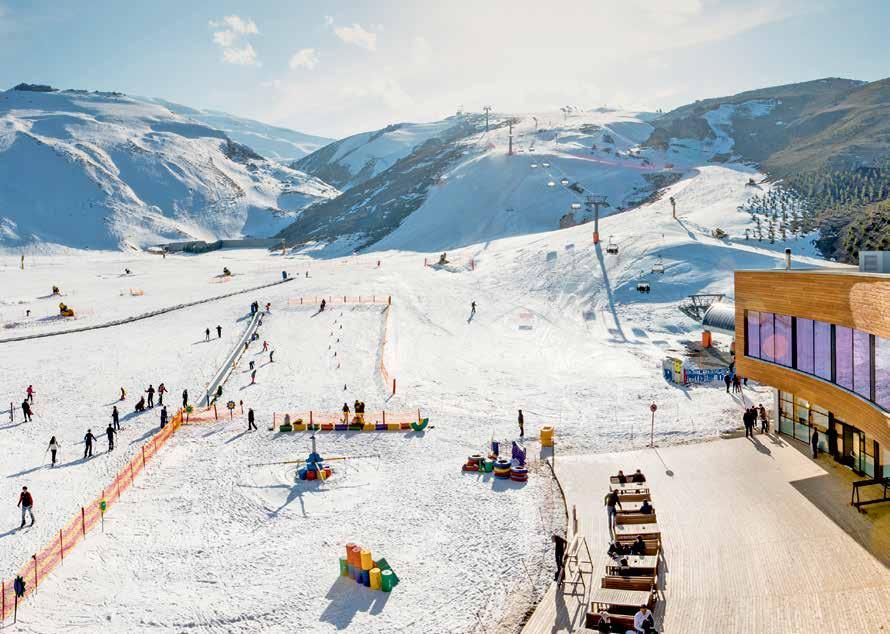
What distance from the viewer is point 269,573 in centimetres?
1836

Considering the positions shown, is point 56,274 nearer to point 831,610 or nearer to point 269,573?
point 269,573

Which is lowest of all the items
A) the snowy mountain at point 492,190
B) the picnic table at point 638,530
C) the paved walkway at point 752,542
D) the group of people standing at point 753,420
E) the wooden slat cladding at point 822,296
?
the paved walkway at point 752,542

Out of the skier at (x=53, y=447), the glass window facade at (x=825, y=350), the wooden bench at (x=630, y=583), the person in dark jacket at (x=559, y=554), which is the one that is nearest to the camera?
the wooden bench at (x=630, y=583)

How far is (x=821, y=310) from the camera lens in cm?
2025

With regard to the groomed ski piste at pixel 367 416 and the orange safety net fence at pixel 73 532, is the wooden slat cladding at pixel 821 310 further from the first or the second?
the orange safety net fence at pixel 73 532

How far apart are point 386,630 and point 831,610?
31.0 feet

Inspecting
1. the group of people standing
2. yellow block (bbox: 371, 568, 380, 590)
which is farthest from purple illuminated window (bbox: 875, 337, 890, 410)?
yellow block (bbox: 371, 568, 380, 590)

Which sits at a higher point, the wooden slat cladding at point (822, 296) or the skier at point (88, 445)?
the wooden slat cladding at point (822, 296)

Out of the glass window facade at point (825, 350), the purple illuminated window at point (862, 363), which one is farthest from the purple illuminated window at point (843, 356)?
the purple illuminated window at point (862, 363)

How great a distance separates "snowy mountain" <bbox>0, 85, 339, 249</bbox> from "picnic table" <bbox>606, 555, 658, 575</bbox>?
123m

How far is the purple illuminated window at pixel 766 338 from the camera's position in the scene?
2388cm

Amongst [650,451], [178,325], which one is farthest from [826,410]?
[178,325]

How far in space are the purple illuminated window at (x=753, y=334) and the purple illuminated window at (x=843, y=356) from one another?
475 cm

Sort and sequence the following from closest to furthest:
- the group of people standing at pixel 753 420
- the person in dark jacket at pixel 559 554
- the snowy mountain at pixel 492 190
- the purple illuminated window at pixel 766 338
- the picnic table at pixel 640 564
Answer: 1. the picnic table at pixel 640 564
2. the person in dark jacket at pixel 559 554
3. the purple illuminated window at pixel 766 338
4. the group of people standing at pixel 753 420
5. the snowy mountain at pixel 492 190
